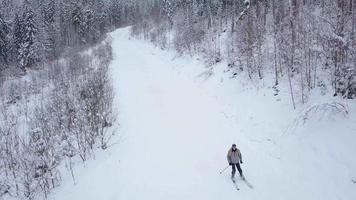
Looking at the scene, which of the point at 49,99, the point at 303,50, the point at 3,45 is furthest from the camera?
the point at 3,45

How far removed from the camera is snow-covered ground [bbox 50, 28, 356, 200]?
10562 millimetres

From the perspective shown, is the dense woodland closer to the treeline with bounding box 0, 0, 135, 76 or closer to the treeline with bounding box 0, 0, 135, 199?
the treeline with bounding box 0, 0, 135, 199

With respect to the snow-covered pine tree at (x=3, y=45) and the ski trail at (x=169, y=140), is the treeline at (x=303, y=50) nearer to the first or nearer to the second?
the ski trail at (x=169, y=140)

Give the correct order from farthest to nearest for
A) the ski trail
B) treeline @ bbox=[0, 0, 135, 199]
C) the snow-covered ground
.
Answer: treeline @ bbox=[0, 0, 135, 199], the ski trail, the snow-covered ground

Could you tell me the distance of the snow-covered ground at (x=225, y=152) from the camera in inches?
416

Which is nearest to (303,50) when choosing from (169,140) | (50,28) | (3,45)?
(169,140)

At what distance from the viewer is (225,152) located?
13.7m

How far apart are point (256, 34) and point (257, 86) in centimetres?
437

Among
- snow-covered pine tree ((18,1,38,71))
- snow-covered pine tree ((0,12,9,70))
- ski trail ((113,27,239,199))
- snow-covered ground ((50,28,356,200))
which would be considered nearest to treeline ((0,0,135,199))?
snow-covered pine tree ((18,1,38,71))

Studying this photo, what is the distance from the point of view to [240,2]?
41125mm

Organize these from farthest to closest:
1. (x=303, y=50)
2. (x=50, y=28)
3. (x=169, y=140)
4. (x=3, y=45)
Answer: (x=50, y=28) < (x=3, y=45) < (x=303, y=50) < (x=169, y=140)

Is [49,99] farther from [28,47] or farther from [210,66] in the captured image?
[28,47]

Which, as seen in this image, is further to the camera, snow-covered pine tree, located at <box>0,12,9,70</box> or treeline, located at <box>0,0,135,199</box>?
snow-covered pine tree, located at <box>0,12,9,70</box>

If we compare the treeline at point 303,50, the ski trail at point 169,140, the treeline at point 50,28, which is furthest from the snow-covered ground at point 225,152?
the treeline at point 50,28
